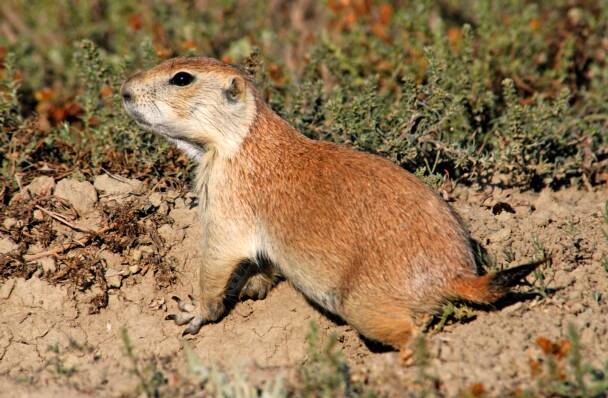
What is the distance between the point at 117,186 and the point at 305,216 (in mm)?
1860

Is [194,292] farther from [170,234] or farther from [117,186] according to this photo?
[117,186]

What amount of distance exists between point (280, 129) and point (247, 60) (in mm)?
1316

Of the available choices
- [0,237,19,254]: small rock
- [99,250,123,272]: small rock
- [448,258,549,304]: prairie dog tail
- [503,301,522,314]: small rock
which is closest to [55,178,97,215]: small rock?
[99,250,123,272]: small rock

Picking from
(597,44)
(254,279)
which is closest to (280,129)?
(254,279)

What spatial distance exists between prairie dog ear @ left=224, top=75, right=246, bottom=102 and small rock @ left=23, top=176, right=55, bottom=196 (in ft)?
5.68

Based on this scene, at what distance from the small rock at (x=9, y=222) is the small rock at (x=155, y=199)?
99 cm

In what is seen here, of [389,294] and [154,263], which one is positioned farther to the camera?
[154,263]

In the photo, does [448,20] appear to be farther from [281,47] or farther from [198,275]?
[198,275]

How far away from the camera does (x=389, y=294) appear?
4.39 meters

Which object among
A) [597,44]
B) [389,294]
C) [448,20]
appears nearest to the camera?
[389,294]

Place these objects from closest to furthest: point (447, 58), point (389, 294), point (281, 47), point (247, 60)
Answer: point (389, 294), point (247, 60), point (447, 58), point (281, 47)

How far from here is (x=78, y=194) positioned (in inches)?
224

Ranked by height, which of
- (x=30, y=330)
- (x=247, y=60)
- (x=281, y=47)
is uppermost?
(x=247, y=60)

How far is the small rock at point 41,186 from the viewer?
18.8 ft
